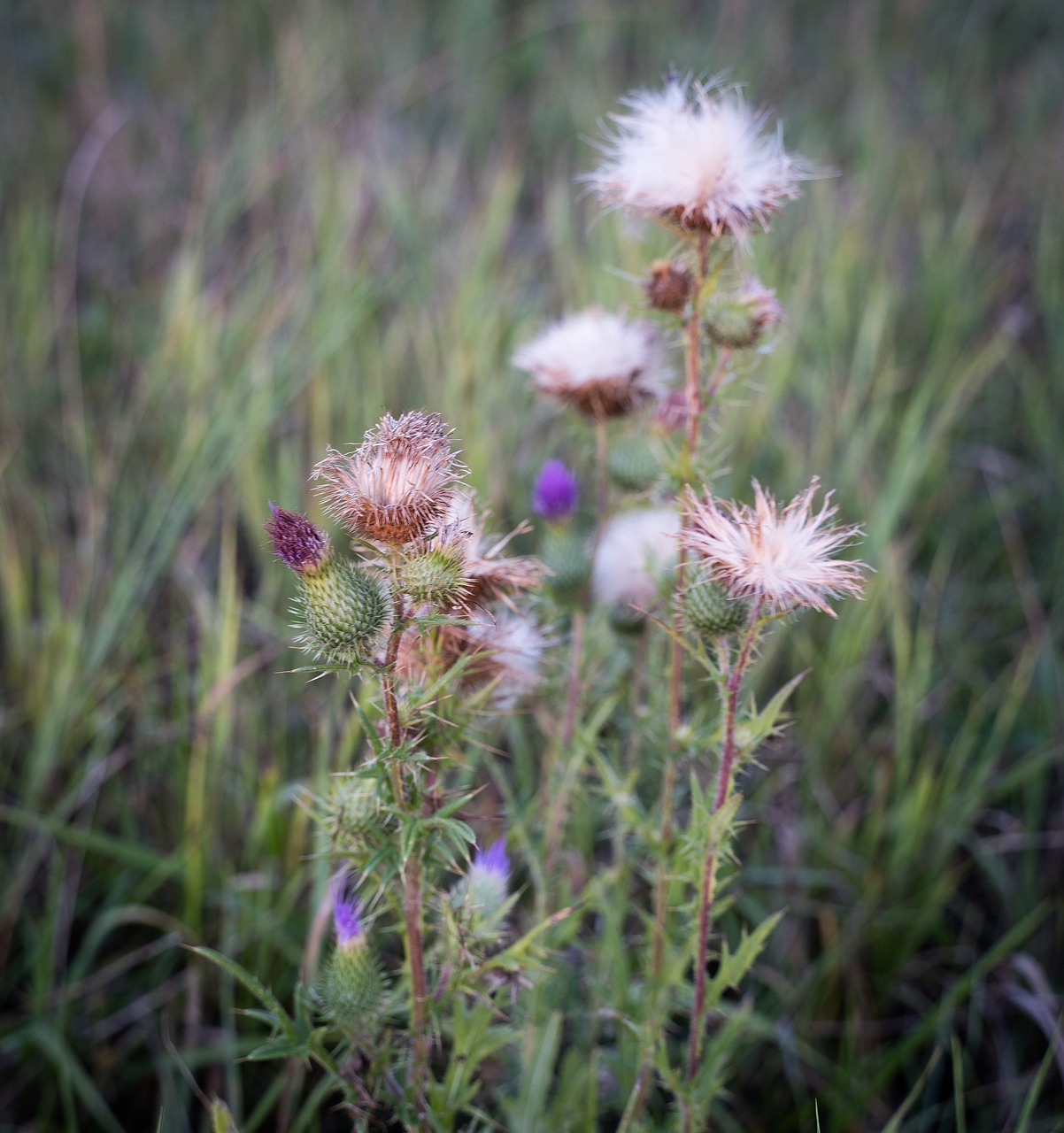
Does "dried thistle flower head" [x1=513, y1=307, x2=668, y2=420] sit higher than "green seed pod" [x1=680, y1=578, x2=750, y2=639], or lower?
higher

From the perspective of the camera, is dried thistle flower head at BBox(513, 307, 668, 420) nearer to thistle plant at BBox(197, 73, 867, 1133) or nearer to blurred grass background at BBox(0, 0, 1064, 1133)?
thistle plant at BBox(197, 73, 867, 1133)

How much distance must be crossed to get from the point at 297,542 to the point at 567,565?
55cm

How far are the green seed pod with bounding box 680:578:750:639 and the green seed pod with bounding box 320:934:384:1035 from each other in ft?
1.64

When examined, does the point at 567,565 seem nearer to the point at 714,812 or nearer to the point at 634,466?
the point at 634,466

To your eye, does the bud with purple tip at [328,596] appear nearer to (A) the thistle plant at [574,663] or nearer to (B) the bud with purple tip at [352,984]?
(A) the thistle plant at [574,663]

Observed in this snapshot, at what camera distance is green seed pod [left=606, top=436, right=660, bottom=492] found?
1544 mm

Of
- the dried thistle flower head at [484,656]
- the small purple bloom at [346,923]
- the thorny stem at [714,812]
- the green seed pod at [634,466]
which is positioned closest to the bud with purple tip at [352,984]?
the small purple bloom at [346,923]

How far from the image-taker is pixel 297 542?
0.96 m

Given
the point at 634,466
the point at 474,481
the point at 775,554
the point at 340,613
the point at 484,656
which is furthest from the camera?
the point at 474,481

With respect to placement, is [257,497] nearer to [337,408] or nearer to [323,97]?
[337,408]

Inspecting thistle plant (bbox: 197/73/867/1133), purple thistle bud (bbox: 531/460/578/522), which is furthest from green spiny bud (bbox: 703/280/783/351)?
purple thistle bud (bbox: 531/460/578/522)

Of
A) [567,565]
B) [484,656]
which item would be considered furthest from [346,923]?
[567,565]

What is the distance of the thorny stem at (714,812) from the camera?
3.45 feet

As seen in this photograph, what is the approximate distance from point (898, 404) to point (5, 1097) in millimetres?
2764
